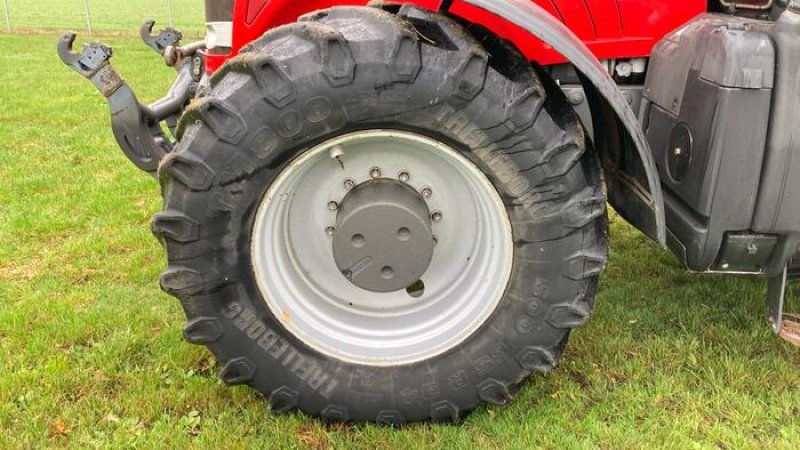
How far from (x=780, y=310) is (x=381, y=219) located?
1.43 metres

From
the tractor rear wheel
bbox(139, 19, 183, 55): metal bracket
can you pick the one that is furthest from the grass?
the tractor rear wheel

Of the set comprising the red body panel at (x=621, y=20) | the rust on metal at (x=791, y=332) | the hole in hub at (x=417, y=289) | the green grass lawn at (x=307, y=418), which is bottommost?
the green grass lawn at (x=307, y=418)

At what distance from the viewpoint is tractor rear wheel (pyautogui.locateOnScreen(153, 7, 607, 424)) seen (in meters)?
2.12

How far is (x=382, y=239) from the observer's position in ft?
7.81

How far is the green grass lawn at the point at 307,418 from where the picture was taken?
249 cm

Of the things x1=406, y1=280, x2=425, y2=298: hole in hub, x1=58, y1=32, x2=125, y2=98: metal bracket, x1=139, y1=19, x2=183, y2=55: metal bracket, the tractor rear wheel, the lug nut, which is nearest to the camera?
the tractor rear wheel

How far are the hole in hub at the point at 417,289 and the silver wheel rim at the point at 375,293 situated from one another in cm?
1

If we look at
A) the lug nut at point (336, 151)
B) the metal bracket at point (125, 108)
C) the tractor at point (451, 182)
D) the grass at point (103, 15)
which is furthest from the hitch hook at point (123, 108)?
the grass at point (103, 15)

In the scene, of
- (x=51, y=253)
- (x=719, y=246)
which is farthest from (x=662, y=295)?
(x=51, y=253)

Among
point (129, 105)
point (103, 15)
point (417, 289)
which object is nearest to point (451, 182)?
point (417, 289)

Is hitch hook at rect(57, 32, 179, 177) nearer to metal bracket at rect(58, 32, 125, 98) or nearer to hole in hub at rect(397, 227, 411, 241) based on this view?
metal bracket at rect(58, 32, 125, 98)

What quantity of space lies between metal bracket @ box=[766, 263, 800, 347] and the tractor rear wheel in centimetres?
72

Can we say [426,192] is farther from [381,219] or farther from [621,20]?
[621,20]

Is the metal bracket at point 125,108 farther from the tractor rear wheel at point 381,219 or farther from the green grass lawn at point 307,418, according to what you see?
the tractor rear wheel at point 381,219
